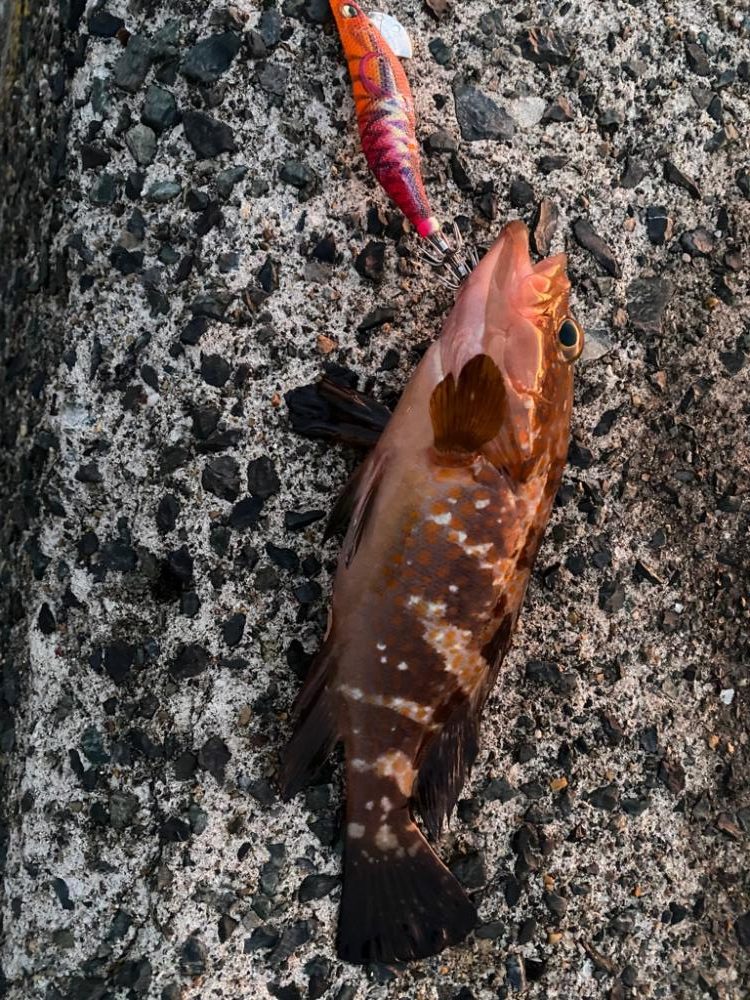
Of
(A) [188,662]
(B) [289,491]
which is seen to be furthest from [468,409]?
(A) [188,662]

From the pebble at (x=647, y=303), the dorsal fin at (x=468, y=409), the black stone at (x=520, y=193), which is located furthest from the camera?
the pebble at (x=647, y=303)

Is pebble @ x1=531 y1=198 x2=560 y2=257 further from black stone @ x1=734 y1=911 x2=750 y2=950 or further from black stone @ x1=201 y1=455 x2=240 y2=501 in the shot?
black stone @ x1=734 y1=911 x2=750 y2=950

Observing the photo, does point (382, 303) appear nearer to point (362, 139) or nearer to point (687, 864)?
point (362, 139)

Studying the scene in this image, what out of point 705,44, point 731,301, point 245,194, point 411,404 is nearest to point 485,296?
point 411,404

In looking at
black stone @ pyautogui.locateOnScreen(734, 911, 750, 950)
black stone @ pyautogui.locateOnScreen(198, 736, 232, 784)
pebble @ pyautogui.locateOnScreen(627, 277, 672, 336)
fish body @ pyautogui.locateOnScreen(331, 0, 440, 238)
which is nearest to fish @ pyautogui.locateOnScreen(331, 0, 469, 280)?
fish body @ pyautogui.locateOnScreen(331, 0, 440, 238)

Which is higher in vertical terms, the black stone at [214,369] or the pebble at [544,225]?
the pebble at [544,225]

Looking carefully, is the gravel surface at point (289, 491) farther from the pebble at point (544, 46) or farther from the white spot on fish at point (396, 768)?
the white spot on fish at point (396, 768)

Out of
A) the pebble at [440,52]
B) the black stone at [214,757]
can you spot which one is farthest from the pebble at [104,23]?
the black stone at [214,757]
